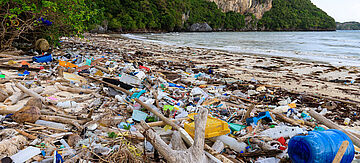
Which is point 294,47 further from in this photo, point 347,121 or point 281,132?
point 281,132

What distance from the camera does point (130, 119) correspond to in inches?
129

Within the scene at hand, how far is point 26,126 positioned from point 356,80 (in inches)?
377

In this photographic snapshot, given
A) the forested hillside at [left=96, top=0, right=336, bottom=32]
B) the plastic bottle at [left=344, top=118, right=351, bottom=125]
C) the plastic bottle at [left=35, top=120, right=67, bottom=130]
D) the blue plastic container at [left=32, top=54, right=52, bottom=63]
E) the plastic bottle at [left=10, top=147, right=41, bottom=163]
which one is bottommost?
the plastic bottle at [left=344, top=118, right=351, bottom=125]

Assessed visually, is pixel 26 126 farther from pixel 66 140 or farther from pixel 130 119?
pixel 130 119

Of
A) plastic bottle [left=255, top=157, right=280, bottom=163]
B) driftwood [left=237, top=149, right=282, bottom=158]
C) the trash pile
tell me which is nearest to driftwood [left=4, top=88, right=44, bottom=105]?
the trash pile

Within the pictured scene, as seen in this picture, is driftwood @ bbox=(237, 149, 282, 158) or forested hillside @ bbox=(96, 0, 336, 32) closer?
driftwood @ bbox=(237, 149, 282, 158)

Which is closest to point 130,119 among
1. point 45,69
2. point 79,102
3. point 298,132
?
A: point 79,102

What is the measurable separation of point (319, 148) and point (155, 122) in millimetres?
1963

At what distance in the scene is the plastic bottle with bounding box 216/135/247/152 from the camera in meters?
2.63

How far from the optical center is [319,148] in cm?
198

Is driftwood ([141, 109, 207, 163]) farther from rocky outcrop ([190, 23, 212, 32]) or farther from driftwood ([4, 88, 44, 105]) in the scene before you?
rocky outcrop ([190, 23, 212, 32])

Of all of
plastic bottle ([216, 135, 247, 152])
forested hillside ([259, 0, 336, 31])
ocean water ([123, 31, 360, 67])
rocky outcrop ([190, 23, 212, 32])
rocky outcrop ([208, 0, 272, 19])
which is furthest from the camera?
rocky outcrop ([208, 0, 272, 19])

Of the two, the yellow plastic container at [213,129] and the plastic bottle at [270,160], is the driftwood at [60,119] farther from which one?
the plastic bottle at [270,160]

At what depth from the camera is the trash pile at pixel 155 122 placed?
83.1 inches
